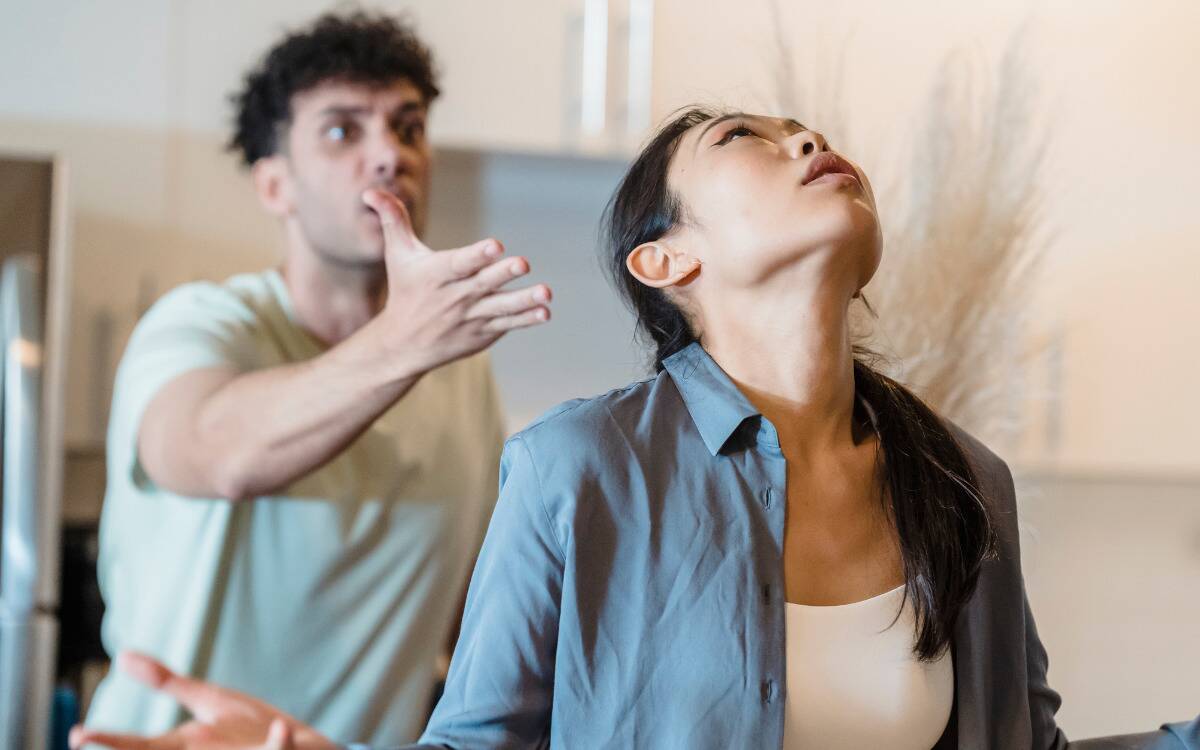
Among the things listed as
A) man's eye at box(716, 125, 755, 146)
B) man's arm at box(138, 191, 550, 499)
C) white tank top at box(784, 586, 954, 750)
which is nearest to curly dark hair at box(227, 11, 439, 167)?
man's arm at box(138, 191, 550, 499)

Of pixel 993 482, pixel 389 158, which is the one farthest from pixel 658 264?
pixel 389 158

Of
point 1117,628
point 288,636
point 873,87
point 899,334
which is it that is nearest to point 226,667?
point 288,636

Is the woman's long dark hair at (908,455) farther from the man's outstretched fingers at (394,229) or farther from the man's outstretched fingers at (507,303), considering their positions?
the man's outstretched fingers at (394,229)

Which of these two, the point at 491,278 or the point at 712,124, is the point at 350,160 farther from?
the point at 712,124

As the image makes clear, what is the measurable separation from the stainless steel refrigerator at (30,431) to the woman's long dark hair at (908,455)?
1.11 metres

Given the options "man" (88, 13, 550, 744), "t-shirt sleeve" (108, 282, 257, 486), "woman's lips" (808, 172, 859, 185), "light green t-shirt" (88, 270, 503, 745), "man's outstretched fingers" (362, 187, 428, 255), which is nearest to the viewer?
"woman's lips" (808, 172, 859, 185)

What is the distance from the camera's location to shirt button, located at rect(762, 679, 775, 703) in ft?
2.73

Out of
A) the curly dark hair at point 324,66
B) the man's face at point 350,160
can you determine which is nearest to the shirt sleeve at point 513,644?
the man's face at point 350,160

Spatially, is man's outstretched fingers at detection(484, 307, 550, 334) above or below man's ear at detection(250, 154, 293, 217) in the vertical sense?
below

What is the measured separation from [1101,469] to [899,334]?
95 centimetres

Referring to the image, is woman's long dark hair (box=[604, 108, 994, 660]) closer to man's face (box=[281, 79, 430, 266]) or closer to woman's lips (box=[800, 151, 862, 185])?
woman's lips (box=[800, 151, 862, 185])

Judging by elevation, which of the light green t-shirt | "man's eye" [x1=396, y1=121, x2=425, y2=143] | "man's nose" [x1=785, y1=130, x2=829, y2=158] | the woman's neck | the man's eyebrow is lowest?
the light green t-shirt

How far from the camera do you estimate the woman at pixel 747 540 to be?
84 centimetres

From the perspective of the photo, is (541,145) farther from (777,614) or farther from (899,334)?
(777,614)
